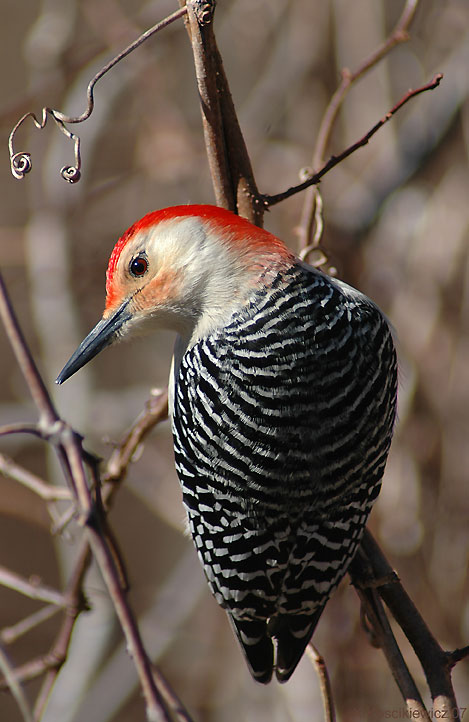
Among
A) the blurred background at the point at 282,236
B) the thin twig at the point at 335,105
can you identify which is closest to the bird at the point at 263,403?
the thin twig at the point at 335,105

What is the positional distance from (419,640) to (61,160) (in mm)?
2956

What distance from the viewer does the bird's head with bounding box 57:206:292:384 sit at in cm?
213

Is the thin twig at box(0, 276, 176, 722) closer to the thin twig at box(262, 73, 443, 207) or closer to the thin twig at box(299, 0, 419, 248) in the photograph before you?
the thin twig at box(262, 73, 443, 207)

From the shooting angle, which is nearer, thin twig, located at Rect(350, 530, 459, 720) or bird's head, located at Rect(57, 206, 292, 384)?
thin twig, located at Rect(350, 530, 459, 720)

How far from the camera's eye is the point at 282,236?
4.14 m

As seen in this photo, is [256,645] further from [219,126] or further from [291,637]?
[219,126]

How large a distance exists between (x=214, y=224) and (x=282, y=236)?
6.81 feet

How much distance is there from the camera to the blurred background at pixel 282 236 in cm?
366

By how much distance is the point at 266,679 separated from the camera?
7.09 ft

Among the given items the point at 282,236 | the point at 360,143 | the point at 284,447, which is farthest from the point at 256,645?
the point at 282,236

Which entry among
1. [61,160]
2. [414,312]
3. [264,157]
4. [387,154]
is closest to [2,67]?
[61,160]

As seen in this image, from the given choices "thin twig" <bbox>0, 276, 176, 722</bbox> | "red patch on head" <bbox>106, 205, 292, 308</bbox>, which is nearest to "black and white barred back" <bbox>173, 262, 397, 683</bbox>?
"red patch on head" <bbox>106, 205, 292, 308</bbox>

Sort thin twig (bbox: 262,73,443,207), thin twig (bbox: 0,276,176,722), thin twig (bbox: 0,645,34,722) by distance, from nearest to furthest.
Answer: thin twig (bbox: 0,276,176,722)
thin twig (bbox: 0,645,34,722)
thin twig (bbox: 262,73,443,207)

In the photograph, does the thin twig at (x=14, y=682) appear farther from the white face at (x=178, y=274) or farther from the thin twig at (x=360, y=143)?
the thin twig at (x=360, y=143)
